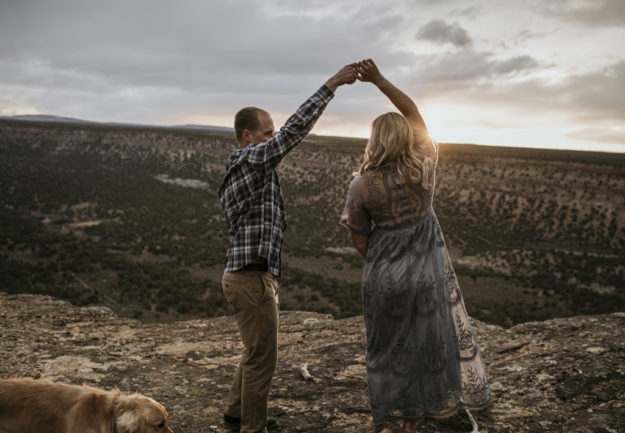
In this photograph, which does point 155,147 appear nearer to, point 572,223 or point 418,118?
point 572,223

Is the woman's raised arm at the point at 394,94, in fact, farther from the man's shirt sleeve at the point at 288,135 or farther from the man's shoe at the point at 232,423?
the man's shoe at the point at 232,423

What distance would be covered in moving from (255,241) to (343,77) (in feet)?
3.74

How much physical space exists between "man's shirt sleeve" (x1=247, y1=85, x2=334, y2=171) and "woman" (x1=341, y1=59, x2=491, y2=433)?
36cm

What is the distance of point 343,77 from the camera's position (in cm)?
250

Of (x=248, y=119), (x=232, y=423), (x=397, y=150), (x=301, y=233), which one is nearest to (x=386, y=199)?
(x=397, y=150)

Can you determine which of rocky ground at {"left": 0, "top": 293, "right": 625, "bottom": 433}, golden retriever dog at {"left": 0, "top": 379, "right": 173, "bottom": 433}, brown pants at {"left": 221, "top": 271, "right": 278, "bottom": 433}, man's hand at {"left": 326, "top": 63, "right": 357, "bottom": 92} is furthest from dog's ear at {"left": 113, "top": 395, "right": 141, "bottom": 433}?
man's hand at {"left": 326, "top": 63, "right": 357, "bottom": 92}

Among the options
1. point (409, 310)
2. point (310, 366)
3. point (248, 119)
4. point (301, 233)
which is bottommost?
point (301, 233)

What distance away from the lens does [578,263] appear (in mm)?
22625

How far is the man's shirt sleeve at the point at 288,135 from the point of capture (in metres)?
2.34

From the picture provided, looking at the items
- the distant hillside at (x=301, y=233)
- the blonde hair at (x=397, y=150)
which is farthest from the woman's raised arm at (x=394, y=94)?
the distant hillside at (x=301, y=233)

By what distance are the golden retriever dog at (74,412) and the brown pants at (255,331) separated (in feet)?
1.74

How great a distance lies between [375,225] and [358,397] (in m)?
2.24

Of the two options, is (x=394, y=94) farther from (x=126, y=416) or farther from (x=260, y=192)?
(x=126, y=416)

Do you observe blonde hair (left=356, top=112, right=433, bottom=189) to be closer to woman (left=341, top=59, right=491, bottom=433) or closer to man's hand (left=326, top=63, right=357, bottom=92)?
woman (left=341, top=59, right=491, bottom=433)
